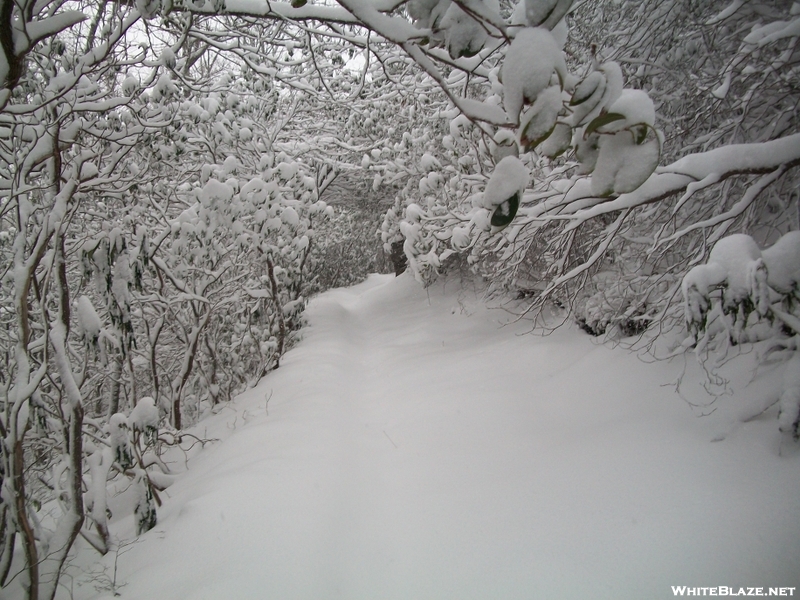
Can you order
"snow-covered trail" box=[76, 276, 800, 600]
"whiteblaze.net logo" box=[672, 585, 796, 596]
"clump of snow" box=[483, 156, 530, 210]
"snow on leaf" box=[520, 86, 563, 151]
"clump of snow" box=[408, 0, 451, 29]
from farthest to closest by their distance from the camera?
"snow-covered trail" box=[76, 276, 800, 600]
"whiteblaze.net logo" box=[672, 585, 796, 596]
"clump of snow" box=[408, 0, 451, 29]
"clump of snow" box=[483, 156, 530, 210]
"snow on leaf" box=[520, 86, 563, 151]

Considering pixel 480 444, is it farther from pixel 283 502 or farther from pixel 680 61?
pixel 680 61

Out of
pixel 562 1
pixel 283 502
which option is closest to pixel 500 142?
pixel 562 1

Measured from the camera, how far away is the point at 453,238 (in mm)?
4703

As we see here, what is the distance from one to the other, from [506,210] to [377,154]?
7.32m

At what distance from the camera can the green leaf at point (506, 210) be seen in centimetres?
79

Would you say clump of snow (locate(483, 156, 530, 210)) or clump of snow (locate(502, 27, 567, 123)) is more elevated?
clump of snow (locate(502, 27, 567, 123))

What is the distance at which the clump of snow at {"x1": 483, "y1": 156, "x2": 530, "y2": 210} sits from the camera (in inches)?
30.9

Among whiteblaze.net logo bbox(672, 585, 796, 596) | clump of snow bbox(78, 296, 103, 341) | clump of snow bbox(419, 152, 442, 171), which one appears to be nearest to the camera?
whiteblaze.net logo bbox(672, 585, 796, 596)

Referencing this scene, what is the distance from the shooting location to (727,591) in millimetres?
1717

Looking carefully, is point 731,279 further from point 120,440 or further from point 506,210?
point 120,440

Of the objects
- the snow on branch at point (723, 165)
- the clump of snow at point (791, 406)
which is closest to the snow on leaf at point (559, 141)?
the snow on branch at point (723, 165)

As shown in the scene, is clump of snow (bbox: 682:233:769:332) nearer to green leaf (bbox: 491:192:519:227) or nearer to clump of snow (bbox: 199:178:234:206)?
green leaf (bbox: 491:192:519:227)

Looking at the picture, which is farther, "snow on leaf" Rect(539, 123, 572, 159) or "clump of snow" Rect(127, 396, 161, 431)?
"clump of snow" Rect(127, 396, 161, 431)

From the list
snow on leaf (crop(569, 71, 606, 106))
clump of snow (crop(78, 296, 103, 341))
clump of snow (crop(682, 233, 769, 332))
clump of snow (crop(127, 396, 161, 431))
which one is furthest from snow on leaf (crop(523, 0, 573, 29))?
clump of snow (crop(127, 396, 161, 431))
